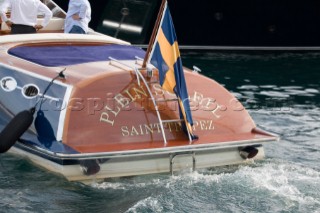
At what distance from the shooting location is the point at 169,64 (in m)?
7.48

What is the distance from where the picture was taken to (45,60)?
795 cm

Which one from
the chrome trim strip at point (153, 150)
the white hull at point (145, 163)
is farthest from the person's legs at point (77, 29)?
the chrome trim strip at point (153, 150)

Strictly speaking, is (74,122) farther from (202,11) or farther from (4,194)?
(202,11)

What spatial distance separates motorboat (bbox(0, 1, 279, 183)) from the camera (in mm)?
7031

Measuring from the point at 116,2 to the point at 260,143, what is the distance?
792 cm

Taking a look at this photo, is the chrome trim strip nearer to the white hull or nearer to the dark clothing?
the white hull

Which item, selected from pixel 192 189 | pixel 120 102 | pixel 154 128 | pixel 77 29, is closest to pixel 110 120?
pixel 120 102

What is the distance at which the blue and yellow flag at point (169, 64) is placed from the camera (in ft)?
24.3

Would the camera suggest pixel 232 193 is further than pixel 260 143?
No

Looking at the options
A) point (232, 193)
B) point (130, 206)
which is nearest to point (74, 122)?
point (130, 206)

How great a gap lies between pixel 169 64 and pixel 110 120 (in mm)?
792

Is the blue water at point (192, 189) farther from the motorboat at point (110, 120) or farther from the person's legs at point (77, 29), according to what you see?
the person's legs at point (77, 29)

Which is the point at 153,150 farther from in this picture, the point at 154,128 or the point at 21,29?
the point at 21,29

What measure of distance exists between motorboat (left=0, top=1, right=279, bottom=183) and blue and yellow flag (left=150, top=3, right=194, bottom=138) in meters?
0.07
